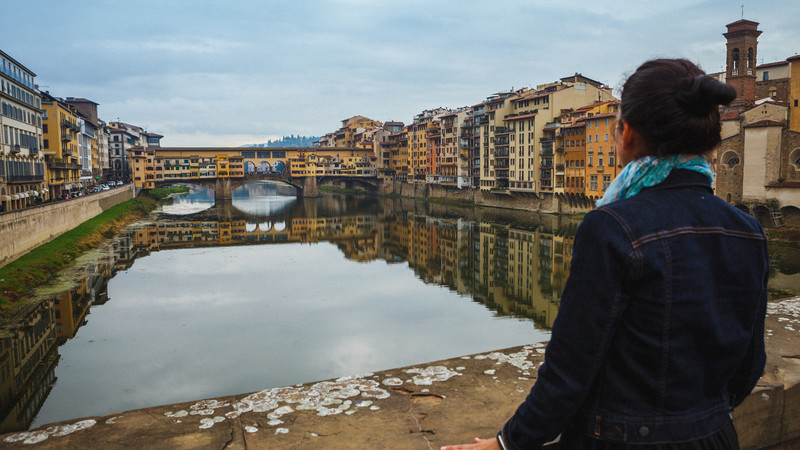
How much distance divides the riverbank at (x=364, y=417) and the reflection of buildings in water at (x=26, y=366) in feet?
27.0

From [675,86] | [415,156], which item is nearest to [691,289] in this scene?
[675,86]

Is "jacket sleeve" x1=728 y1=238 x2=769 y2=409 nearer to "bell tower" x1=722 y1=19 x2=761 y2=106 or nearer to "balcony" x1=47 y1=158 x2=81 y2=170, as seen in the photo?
"bell tower" x1=722 y1=19 x2=761 y2=106

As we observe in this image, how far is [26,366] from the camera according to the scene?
11.5 meters

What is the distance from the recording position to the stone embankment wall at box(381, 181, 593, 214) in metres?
42.2

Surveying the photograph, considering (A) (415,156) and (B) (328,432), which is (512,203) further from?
(B) (328,432)

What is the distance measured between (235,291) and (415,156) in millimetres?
53202

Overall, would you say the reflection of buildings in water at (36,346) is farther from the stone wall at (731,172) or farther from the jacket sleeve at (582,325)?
the stone wall at (731,172)

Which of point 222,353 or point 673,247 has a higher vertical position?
point 673,247

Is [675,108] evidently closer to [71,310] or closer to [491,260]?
[71,310]

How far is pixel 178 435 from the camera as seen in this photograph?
101 inches

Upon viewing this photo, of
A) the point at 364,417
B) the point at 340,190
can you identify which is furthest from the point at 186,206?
the point at 364,417

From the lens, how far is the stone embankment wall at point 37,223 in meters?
18.6

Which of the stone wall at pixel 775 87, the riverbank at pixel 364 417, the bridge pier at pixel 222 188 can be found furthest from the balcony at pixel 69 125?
the stone wall at pixel 775 87

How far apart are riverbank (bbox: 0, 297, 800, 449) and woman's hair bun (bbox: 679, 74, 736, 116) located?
1.63 metres
